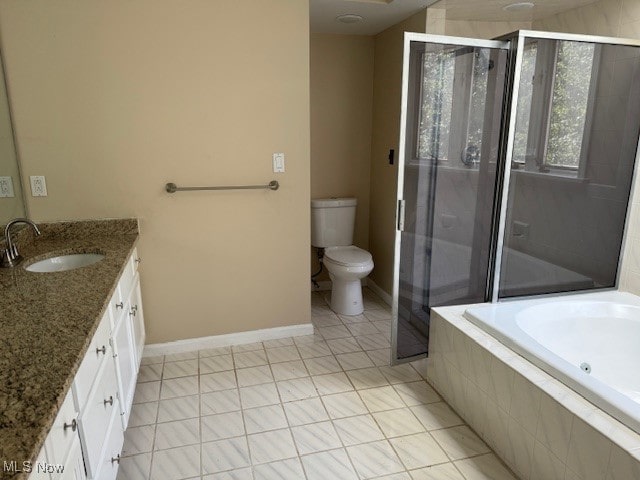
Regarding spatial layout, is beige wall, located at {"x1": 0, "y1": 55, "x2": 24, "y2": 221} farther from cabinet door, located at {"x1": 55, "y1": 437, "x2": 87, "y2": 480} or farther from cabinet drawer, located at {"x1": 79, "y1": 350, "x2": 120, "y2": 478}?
cabinet door, located at {"x1": 55, "y1": 437, "x2": 87, "y2": 480}

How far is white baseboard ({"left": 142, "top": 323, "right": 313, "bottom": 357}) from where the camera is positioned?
9.18 feet

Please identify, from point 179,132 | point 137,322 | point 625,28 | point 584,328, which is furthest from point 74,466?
point 625,28

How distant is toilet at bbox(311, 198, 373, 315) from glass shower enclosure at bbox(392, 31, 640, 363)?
0.82 metres

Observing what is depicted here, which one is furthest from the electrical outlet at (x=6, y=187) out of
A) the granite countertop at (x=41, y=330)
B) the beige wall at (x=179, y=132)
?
the granite countertop at (x=41, y=330)

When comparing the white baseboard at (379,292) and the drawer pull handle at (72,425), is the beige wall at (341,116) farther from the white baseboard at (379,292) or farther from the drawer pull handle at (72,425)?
the drawer pull handle at (72,425)

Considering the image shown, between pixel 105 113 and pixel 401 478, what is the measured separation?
7.61 ft

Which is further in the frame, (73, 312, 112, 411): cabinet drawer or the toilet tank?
the toilet tank

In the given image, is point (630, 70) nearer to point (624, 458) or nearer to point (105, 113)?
point (624, 458)

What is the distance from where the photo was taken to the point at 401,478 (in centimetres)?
180

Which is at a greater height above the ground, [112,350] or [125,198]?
[125,198]

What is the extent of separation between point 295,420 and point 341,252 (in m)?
1.56

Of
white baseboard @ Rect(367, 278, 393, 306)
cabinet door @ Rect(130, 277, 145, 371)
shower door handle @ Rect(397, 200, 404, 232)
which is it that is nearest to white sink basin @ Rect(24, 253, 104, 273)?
cabinet door @ Rect(130, 277, 145, 371)

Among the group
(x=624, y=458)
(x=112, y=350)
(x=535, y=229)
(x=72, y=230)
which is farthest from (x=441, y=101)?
(x=72, y=230)

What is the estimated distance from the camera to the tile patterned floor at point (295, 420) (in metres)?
1.86
